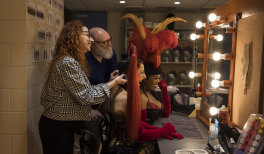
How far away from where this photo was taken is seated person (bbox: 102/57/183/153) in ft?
5.73

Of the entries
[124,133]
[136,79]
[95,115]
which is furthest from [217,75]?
[95,115]

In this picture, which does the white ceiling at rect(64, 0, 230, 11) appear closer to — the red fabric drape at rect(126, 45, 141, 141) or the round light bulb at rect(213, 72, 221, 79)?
the round light bulb at rect(213, 72, 221, 79)

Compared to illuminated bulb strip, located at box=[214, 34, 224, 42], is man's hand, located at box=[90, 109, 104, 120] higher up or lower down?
lower down

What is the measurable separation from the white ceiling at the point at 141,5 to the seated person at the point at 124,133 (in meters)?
3.68

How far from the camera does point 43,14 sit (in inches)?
Result: 88.7

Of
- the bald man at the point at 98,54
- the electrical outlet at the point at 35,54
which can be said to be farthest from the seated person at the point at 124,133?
the electrical outlet at the point at 35,54

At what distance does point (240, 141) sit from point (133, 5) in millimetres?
4615

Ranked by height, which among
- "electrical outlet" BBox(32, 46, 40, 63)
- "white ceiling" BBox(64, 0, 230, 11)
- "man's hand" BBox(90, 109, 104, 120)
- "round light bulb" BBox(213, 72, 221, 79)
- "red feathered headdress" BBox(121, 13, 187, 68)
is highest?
"white ceiling" BBox(64, 0, 230, 11)

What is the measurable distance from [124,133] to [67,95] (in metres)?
0.45

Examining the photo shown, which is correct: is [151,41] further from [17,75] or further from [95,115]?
[17,75]

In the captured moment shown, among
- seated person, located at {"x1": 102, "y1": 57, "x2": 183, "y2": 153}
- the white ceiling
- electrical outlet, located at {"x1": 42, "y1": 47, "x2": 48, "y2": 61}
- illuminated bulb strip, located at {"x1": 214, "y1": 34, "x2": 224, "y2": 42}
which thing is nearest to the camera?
seated person, located at {"x1": 102, "y1": 57, "x2": 183, "y2": 153}

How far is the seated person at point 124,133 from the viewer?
1.75 metres

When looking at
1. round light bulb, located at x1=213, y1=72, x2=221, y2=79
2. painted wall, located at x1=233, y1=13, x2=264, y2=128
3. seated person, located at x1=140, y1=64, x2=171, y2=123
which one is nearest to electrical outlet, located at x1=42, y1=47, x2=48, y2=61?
seated person, located at x1=140, y1=64, x2=171, y2=123

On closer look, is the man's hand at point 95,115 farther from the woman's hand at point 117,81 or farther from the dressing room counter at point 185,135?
the dressing room counter at point 185,135
